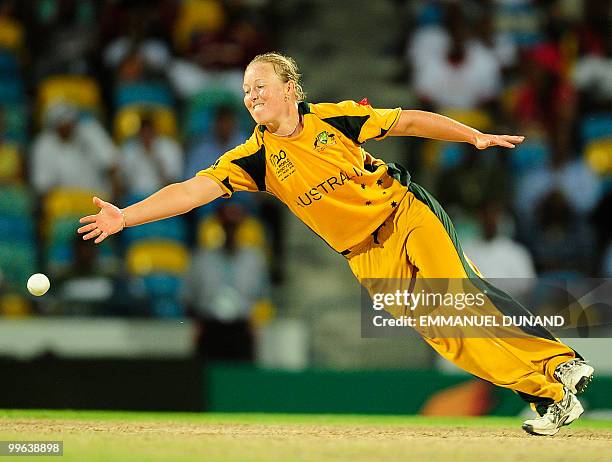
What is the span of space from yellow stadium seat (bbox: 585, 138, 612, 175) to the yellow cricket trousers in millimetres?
4902

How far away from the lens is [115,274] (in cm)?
995

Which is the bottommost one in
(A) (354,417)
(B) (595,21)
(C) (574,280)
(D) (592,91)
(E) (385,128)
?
(A) (354,417)

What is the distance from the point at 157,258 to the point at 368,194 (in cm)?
436

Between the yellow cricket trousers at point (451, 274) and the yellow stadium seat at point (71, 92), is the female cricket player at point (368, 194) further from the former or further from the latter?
the yellow stadium seat at point (71, 92)

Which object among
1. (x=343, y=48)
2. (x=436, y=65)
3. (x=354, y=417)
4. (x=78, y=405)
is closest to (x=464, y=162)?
(x=436, y=65)

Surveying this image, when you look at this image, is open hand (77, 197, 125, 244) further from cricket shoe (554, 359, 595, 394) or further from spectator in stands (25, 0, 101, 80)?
spectator in stands (25, 0, 101, 80)

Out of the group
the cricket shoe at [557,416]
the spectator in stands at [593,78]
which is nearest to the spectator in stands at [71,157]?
the spectator in stands at [593,78]

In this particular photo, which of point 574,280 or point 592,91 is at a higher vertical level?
point 592,91

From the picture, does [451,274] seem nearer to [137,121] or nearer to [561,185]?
[561,185]

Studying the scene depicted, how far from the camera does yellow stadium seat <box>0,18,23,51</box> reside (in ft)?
39.3

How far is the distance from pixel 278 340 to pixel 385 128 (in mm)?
→ 3429

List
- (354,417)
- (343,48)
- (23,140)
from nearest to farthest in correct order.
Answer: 1. (354,417)
2. (23,140)
3. (343,48)

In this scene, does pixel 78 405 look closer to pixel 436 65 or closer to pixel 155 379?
pixel 155 379

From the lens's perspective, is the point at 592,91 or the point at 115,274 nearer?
the point at 115,274
